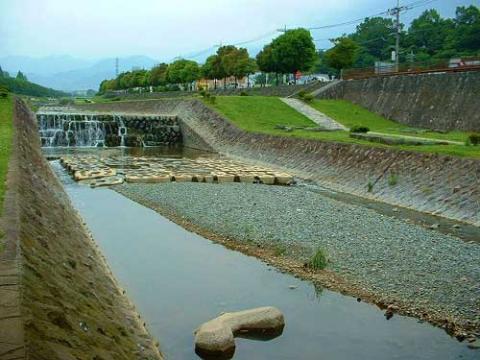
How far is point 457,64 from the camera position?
45062 mm

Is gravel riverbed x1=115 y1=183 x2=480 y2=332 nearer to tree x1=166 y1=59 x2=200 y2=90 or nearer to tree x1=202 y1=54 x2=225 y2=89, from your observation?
tree x1=202 y1=54 x2=225 y2=89

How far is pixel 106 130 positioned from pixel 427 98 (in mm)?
30636

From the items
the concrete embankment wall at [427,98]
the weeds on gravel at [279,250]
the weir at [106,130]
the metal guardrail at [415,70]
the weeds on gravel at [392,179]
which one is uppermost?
the metal guardrail at [415,70]

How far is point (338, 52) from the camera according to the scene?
6356 cm

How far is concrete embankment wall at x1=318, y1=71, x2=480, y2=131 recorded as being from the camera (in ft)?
130

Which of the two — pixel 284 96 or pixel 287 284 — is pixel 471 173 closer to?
pixel 287 284

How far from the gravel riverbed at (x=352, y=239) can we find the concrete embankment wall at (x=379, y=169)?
2493 millimetres

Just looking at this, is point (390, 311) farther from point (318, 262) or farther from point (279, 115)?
point (279, 115)

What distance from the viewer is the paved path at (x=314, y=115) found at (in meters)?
45.0

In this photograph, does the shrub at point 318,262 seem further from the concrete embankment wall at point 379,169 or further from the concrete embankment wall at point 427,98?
the concrete embankment wall at point 427,98

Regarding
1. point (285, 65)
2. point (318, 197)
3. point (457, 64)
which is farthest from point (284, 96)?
point (318, 197)

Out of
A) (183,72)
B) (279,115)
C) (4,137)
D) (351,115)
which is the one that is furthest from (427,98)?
(183,72)

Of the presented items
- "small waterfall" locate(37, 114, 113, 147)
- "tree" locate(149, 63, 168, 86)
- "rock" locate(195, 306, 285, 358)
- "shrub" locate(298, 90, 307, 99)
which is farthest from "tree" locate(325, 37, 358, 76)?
"rock" locate(195, 306, 285, 358)

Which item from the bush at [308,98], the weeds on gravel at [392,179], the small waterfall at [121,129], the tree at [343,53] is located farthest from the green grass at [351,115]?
the weeds on gravel at [392,179]
